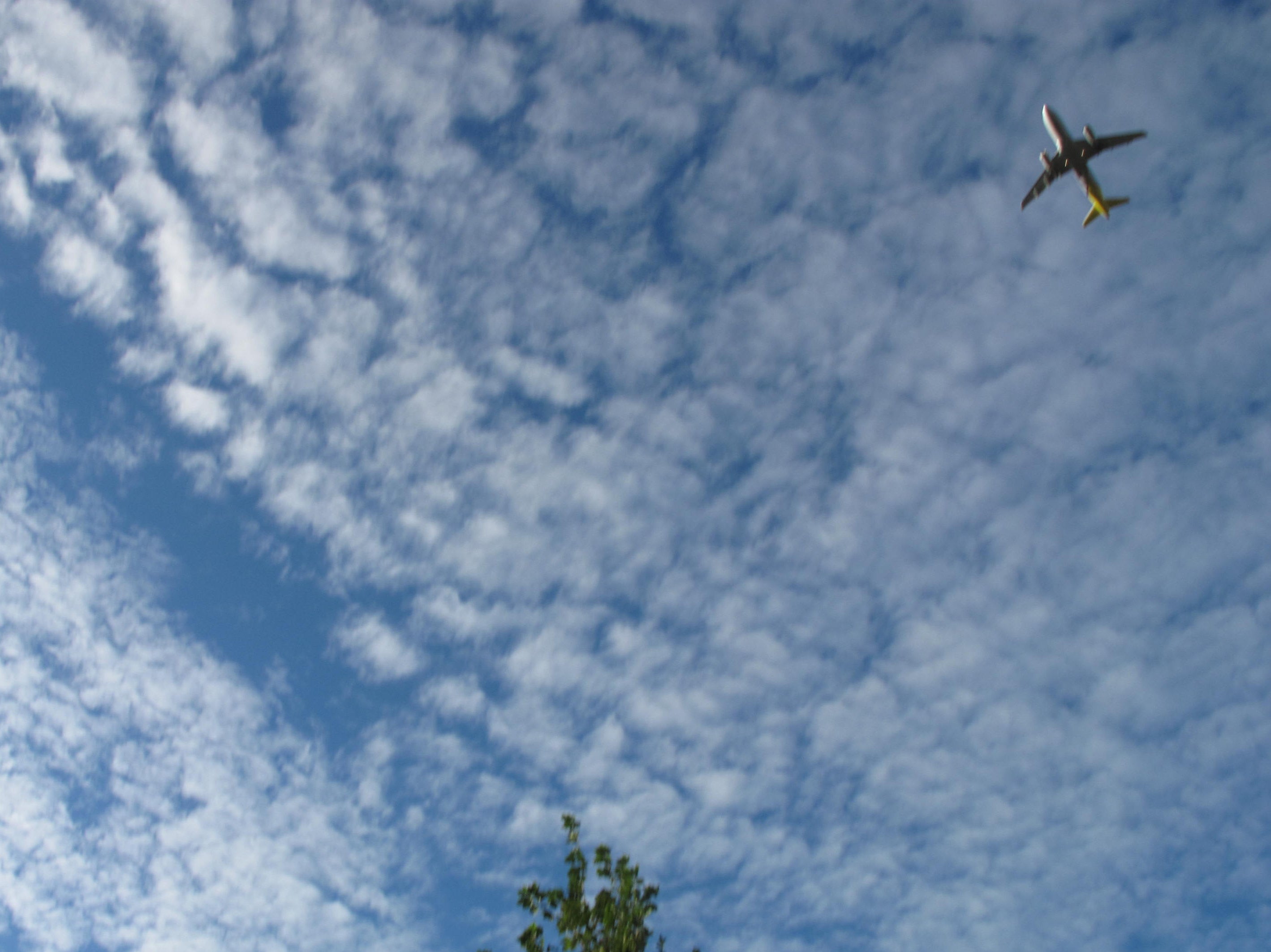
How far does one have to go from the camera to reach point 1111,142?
27.9 m

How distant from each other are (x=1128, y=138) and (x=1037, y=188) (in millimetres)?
3234

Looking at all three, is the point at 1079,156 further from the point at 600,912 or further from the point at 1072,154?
the point at 600,912

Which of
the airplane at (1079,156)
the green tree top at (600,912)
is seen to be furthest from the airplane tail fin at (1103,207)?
the green tree top at (600,912)

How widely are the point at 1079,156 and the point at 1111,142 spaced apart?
1.12 metres

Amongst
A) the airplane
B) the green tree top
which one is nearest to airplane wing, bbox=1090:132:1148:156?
the airplane

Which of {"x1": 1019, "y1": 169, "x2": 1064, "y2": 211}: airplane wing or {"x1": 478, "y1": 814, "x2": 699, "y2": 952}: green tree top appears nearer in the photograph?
{"x1": 478, "y1": 814, "x2": 699, "y2": 952}: green tree top

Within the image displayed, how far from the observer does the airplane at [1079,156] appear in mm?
27922

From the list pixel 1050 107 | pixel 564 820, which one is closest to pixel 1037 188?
pixel 1050 107

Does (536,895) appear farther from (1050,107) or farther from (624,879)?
(1050,107)

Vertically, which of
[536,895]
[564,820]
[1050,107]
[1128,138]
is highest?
[1050,107]

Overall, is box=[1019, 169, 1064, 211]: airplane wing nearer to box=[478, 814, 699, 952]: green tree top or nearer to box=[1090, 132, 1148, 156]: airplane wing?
box=[1090, 132, 1148, 156]: airplane wing

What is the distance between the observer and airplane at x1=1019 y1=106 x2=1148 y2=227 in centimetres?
2792

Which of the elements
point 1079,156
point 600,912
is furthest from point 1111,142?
point 600,912

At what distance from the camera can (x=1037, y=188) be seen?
96.8ft
